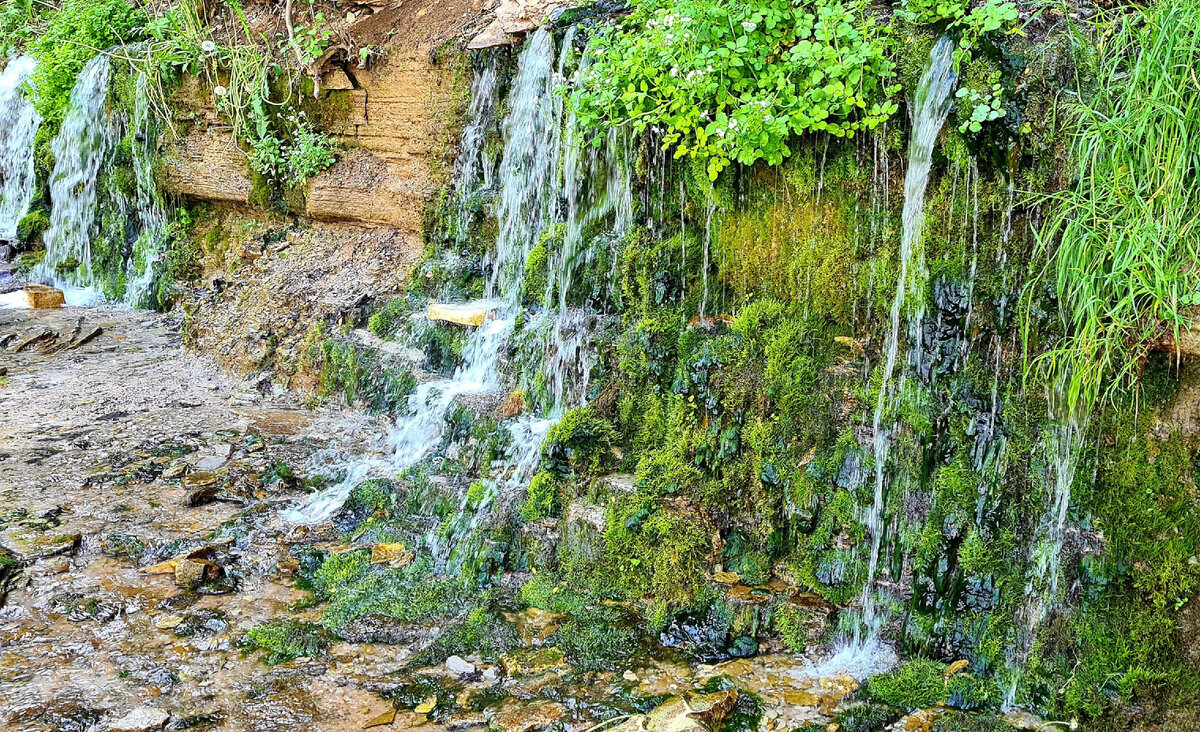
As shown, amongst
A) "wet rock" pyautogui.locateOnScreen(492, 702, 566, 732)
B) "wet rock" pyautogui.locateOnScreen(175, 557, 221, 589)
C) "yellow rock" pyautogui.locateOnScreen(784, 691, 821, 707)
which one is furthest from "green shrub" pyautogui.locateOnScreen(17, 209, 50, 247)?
"yellow rock" pyautogui.locateOnScreen(784, 691, 821, 707)

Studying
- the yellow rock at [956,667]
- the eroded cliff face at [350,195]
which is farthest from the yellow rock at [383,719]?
the eroded cliff face at [350,195]

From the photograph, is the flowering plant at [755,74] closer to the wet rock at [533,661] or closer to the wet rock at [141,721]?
the wet rock at [533,661]

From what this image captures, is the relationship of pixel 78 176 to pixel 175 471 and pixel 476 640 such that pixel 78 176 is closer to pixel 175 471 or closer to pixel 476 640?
pixel 175 471

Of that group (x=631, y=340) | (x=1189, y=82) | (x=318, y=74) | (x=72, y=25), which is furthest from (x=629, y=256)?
(x=72, y=25)

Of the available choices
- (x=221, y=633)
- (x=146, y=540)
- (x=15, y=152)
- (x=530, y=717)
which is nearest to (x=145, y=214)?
(x=15, y=152)

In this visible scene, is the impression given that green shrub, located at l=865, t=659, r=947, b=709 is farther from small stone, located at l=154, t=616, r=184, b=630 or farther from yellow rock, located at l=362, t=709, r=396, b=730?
small stone, located at l=154, t=616, r=184, b=630

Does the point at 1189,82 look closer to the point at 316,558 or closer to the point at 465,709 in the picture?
the point at 465,709

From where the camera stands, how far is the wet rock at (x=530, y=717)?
383cm

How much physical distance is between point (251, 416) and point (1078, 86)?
589 centimetres

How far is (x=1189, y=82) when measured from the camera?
142 inches

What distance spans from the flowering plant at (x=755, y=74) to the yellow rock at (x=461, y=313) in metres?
2.00

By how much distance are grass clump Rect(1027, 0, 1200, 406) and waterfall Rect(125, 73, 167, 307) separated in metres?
8.67

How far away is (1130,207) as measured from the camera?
12.3 feet

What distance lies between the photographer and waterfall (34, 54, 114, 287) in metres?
9.95
